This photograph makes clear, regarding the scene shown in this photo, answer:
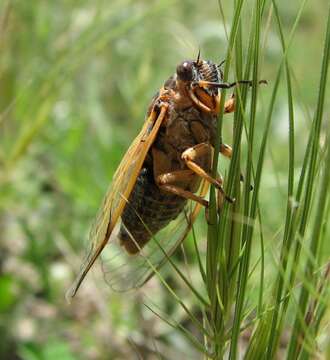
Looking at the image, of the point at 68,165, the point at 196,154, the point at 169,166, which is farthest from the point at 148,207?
the point at 68,165

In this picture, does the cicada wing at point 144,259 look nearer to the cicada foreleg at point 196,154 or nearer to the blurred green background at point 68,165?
the cicada foreleg at point 196,154

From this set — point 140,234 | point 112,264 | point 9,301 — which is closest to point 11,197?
point 9,301

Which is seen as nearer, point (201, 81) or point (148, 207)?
point (201, 81)

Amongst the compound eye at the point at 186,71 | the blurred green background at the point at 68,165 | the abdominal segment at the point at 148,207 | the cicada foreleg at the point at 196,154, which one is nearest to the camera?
the cicada foreleg at the point at 196,154

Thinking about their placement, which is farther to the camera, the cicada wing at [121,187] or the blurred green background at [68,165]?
the blurred green background at [68,165]

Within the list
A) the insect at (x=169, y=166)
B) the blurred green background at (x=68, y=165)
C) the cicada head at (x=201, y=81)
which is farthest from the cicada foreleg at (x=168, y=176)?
the blurred green background at (x=68, y=165)

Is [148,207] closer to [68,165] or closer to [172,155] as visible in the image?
[172,155]

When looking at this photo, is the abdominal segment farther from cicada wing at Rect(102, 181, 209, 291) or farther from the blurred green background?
the blurred green background
